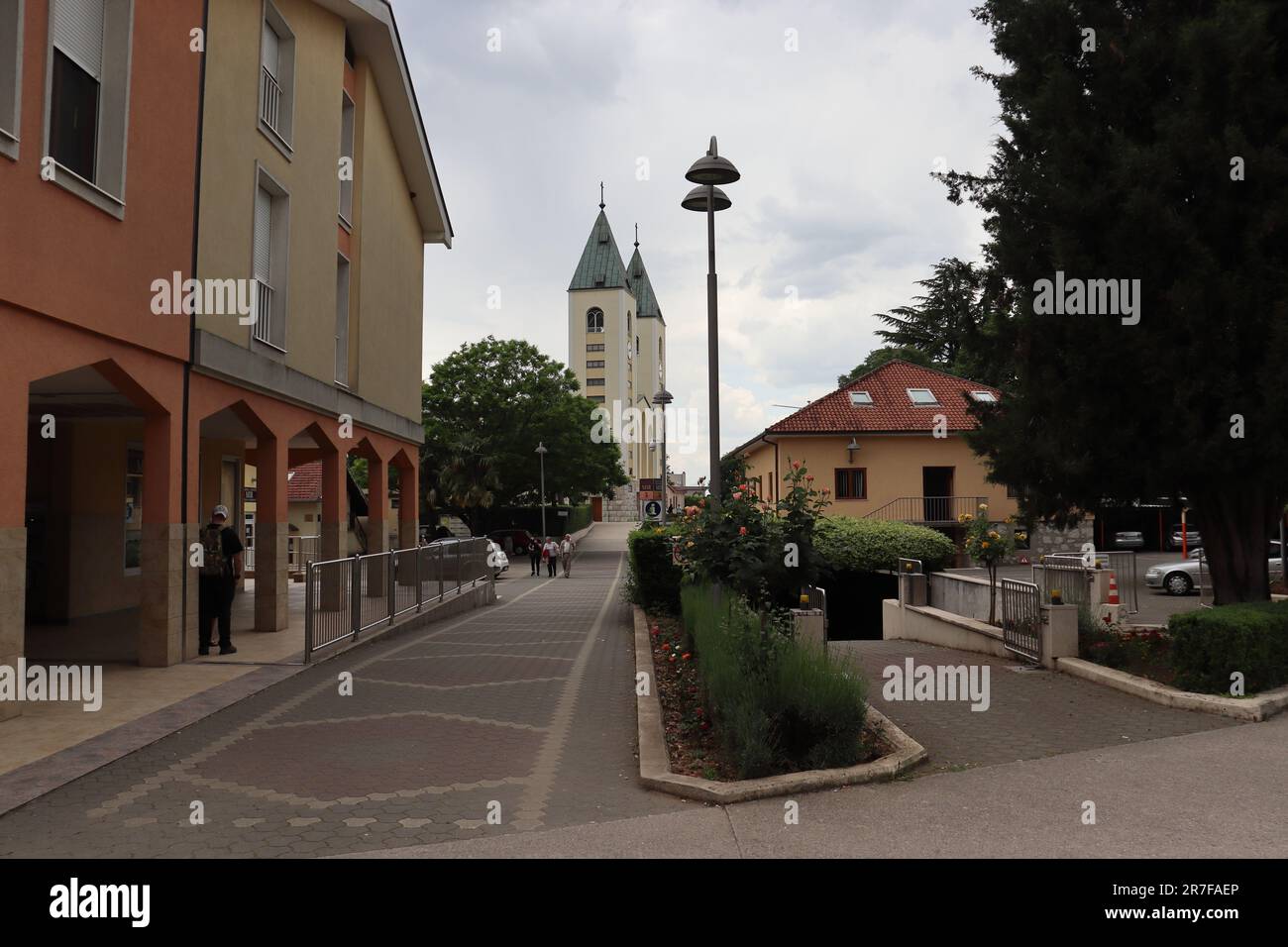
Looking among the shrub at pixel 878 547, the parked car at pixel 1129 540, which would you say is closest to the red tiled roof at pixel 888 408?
the parked car at pixel 1129 540

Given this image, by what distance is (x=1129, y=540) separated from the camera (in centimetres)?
4169

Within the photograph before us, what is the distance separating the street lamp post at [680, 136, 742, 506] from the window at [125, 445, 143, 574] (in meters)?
11.0

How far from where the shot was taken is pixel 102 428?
51.6 feet

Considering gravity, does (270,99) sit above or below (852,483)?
above

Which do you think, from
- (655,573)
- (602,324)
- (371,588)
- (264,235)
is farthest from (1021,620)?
(602,324)

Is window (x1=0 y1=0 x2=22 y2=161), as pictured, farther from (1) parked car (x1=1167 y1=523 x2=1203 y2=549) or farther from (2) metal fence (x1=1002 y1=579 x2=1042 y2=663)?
(1) parked car (x1=1167 y1=523 x2=1203 y2=549)

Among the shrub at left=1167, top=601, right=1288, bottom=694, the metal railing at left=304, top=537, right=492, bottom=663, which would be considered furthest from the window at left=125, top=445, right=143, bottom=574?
the shrub at left=1167, top=601, right=1288, bottom=694

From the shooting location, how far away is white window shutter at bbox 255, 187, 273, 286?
13.6 meters

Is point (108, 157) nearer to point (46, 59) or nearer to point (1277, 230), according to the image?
point (46, 59)

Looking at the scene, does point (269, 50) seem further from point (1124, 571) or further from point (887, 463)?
point (887, 463)

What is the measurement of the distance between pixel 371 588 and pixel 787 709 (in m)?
8.84

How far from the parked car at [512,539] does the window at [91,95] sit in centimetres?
4413

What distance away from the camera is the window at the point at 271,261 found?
13.7 m
